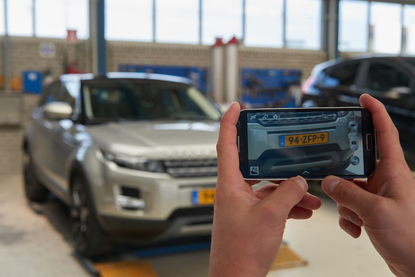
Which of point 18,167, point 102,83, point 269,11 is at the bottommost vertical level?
point 18,167

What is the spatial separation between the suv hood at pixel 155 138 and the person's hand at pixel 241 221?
5.66 ft

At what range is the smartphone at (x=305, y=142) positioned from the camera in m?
0.71

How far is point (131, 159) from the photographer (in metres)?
2.31

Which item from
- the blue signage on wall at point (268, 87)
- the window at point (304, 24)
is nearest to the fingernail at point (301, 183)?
the blue signage on wall at point (268, 87)

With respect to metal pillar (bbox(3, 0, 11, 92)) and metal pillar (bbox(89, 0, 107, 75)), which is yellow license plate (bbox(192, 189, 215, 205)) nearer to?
metal pillar (bbox(89, 0, 107, 75))

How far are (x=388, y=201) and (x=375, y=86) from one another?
136 inches

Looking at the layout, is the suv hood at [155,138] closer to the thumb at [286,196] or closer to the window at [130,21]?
the thumb at [286,196]

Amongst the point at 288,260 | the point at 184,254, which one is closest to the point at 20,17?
the point at 184,254

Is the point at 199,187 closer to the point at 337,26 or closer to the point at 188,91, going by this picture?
the point at 188,91

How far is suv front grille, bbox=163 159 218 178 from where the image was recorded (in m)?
2.29

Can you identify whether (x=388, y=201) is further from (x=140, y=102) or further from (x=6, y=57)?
(x=6, y=57)

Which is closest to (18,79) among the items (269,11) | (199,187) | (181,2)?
(181,2)

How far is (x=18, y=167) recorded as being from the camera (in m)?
6.90

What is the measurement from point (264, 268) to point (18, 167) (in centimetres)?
707
